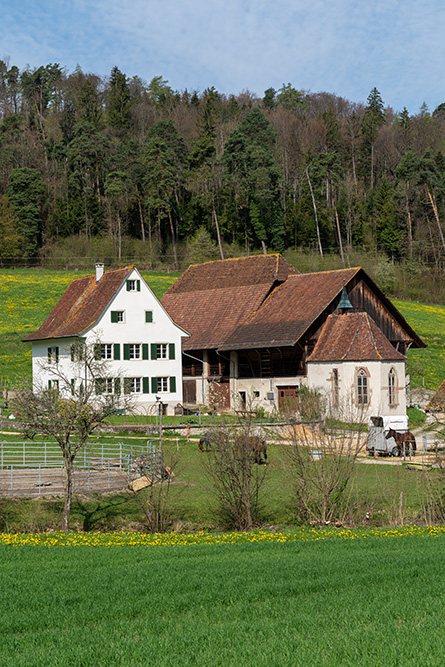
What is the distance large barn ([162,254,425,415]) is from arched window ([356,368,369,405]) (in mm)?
53

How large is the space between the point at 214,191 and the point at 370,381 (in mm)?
56206

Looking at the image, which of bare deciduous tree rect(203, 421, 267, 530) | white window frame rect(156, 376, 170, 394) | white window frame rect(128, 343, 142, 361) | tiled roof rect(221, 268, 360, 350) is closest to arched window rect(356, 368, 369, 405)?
tiled roof rect(221, 268, 360, 350)

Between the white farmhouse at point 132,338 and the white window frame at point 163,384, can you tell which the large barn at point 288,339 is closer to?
the white farmhouse at point 132,338

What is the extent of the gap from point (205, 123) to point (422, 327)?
1866 inches

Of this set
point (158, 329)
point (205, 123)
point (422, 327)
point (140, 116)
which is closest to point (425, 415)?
point (158, 329)

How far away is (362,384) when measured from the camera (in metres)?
40.8

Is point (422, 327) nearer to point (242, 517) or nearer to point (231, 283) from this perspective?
point (231, 283)

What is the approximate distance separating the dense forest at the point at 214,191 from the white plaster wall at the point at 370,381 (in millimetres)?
45927

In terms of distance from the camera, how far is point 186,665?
7.52 meters

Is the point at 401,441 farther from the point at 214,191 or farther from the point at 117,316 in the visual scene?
the point at 214,191

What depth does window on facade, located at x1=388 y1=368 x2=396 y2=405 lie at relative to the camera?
40.8 m

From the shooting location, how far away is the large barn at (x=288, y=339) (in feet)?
135

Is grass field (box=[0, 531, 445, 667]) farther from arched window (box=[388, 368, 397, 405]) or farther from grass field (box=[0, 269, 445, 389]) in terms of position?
grass field (box=[0, 269, 445, 389])

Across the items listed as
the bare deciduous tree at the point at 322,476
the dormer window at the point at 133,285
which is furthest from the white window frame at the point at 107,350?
the bare deciduous tree at the point at 322,476
